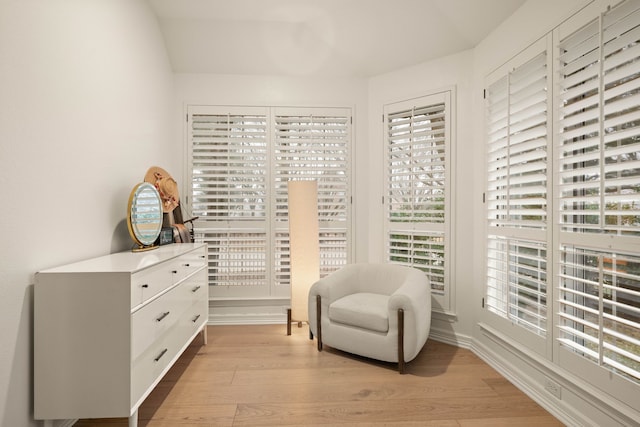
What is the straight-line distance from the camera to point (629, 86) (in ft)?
4.78

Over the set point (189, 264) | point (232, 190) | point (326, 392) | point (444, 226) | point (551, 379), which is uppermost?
point (232, 190)

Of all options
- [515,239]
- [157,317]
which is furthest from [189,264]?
[515,239]

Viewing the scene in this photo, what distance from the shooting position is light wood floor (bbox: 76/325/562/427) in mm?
1818

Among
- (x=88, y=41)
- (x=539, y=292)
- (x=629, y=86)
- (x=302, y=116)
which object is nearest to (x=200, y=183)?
(x=302, y=116)

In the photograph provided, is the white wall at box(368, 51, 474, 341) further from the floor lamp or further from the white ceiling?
the floor lamp

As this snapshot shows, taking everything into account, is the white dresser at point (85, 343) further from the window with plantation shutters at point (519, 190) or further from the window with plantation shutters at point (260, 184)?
the window with plantation shutters at point (519, 190)

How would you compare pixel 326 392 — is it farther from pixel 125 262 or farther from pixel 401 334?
pixel 125 262

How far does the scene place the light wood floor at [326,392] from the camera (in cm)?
182

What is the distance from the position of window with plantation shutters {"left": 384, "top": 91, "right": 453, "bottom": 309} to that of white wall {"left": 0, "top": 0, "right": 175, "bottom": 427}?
2.30 meters

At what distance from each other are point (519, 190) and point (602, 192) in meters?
0.61

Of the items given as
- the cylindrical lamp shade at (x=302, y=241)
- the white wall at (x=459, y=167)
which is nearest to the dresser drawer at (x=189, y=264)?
the cylindrical lamp shade at (x=302, y=241)

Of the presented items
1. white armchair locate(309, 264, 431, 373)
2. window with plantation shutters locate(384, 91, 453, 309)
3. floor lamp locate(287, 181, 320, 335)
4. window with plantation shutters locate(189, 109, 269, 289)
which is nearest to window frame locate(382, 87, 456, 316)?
window with plantation shutters locate(384, 91, 453, 309)

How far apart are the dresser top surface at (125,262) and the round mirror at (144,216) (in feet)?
0.29

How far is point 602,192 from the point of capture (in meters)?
1.60
